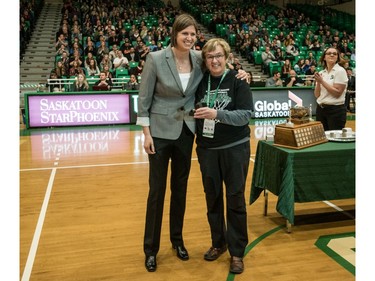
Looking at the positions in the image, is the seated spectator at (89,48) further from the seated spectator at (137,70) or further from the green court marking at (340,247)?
the green court marking at (340,247)

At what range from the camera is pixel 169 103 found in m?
2.79

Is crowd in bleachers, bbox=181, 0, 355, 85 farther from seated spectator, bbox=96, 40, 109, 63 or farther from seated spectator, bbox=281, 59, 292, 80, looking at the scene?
seated spectator, bbox=96, 40, 109, 63

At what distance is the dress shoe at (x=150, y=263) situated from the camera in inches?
115

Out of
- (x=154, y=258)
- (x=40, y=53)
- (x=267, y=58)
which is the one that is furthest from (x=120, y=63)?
(x=154, y=258)

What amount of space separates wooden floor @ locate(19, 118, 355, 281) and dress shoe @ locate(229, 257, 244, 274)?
1.7 inches

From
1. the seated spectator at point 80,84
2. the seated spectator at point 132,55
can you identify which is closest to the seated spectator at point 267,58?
the seated spectator at point 132,55

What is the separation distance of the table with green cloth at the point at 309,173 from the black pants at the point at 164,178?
0.92 metres

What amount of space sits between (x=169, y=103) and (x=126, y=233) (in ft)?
4.67

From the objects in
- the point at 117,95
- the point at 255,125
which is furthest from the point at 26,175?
the point at 255,125

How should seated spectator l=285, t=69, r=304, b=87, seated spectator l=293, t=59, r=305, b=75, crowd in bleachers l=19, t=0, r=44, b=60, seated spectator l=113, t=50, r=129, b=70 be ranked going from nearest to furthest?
seated spectator l=285, t=69, r=304, b=87, seated spectator l=113, t=50, r=129, b=70, seated spectator l=293, t=59, r=305, b=75, crowd in bleachers l=19, t=0, r=44, b=60

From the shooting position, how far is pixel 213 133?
2777 mm

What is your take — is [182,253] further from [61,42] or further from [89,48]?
[61,42]

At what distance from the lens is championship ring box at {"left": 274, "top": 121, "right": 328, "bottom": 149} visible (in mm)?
3430

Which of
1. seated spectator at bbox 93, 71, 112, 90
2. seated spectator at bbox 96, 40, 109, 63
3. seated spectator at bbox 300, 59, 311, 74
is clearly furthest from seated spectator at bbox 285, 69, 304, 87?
seated spectator at bbox 96, 40, 109, 63
